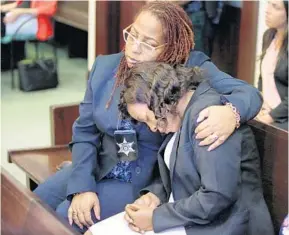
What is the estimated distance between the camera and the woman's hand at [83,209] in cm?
189

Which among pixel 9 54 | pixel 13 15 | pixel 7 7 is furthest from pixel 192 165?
pixel 9 54

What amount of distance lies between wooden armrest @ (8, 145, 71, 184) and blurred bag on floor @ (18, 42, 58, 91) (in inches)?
90.9

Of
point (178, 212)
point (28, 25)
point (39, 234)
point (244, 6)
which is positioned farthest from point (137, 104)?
point (28, 25)

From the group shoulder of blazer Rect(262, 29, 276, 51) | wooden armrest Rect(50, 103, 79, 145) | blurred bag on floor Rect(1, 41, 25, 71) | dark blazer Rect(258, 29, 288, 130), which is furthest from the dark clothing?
blurred bag on floor Rect(1, 41, 25, 71)

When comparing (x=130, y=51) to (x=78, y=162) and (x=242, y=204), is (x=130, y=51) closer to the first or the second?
(x=78, y=162)

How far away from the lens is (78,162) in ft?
6.54

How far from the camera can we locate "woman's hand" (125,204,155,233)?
166cm

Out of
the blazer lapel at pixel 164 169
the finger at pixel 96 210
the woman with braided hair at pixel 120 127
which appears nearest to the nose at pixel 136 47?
the woman with braided hair at pixel 120 127

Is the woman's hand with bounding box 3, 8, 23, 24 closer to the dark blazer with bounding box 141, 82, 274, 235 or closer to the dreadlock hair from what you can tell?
the dreadlock hair

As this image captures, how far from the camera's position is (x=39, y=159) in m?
2.52

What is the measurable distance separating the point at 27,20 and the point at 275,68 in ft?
8.10

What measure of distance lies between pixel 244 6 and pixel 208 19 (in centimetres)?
27

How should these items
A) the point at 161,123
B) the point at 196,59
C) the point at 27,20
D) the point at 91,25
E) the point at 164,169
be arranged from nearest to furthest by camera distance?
the point at 161,123
the point at 164,169
the point at 196,59
the point at 91,25
the point at 27,20

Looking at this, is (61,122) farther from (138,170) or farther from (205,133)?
(205,133)
